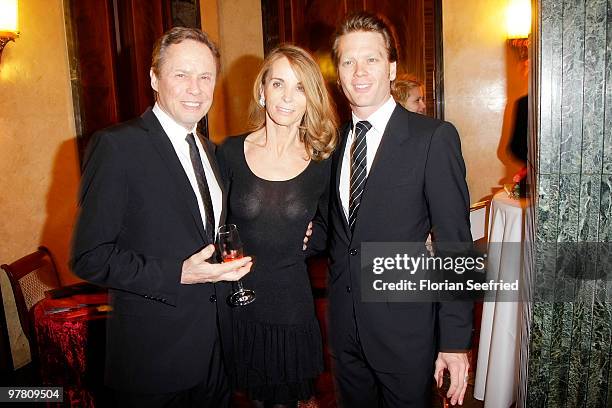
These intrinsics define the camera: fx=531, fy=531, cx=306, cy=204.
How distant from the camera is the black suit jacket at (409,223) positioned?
1816mm

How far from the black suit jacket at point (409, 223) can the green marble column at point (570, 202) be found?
279 millimetres

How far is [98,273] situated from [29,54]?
2.57 metres

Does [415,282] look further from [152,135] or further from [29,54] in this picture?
[29,54]

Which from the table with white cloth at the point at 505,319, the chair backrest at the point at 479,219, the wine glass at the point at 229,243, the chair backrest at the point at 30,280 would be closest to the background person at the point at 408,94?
the chair backrest at the point at 479,219

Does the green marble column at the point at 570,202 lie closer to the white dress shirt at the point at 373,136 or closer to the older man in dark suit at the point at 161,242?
the white dress shirt at the point at 373,136

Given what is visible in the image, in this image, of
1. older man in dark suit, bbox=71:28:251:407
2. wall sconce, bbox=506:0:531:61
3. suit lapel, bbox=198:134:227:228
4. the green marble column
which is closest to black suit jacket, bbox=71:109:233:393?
older man in dark suit, bbox=71:28:251:407

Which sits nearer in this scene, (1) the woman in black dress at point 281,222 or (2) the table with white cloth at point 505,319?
(1) the woman in black dress at point 281,222

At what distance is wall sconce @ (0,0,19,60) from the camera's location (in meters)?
3.26

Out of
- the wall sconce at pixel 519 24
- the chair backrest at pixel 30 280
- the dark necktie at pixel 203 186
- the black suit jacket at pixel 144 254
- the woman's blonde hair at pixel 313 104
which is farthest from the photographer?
the wall sconce at pixel 519 24

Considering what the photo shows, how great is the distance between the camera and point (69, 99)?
386cm

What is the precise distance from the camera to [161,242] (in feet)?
5.91

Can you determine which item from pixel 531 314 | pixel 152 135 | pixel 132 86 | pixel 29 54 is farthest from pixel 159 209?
pixel 132 86

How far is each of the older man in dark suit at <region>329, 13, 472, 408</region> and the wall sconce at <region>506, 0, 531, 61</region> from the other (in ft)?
11.0

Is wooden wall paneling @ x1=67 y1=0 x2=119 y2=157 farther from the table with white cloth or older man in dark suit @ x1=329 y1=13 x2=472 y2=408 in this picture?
the table with white cloth
